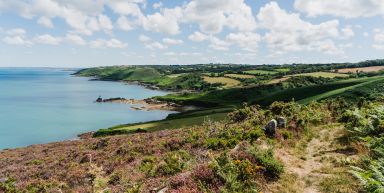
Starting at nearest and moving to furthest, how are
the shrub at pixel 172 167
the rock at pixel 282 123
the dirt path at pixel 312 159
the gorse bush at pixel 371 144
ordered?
the gorse bush at pixel 371 144 < the dirt path at pixel 312 159 < the shrub at pixel 172 167 < the rock at pixel 282 123

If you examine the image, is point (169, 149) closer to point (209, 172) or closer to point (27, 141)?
point (209, 172)

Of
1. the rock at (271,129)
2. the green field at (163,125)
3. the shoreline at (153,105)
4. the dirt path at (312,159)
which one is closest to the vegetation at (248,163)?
the dirt path at (312,159)

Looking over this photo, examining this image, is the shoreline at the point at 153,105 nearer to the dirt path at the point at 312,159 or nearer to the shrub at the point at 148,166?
the shrub at the point at 148,166

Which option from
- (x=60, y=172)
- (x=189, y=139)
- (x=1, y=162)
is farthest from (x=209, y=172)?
(x=1, y=162)

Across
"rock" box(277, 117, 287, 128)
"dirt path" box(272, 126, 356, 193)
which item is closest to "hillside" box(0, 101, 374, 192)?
"dirt path" box(272, 126, 356, 193)

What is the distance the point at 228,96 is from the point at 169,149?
118 m

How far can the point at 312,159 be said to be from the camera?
17.0 m

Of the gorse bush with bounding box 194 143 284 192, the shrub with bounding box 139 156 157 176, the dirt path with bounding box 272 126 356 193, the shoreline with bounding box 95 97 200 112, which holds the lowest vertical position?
the shoreline with bounding box 95 97 200 112

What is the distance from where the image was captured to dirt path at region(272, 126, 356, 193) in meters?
13.6

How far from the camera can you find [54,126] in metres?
88.4


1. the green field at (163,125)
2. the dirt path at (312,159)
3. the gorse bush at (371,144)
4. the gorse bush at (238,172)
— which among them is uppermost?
the gorse bush at (371,144)

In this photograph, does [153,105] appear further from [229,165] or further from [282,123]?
[229,165]

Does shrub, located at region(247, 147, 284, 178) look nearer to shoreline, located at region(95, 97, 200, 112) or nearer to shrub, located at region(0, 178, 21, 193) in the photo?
shrub, located at region(0, 178, 21, 193)

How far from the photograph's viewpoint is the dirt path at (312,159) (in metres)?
13.6
